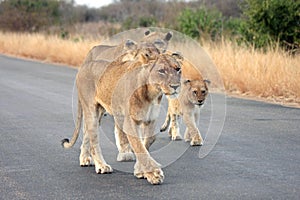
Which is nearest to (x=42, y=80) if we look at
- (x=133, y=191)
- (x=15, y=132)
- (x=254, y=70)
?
(x=254, y=70)

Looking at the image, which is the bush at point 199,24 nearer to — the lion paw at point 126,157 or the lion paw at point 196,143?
the lion paw at point 196,143

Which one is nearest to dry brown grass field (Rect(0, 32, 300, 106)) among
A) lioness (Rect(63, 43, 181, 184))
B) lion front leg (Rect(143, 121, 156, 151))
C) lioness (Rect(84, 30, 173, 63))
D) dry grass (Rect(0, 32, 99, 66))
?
lioness (Rect(84, 30, 173, 63))

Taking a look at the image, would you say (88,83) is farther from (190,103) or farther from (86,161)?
(190,103)

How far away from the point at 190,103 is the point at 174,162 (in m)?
1.38

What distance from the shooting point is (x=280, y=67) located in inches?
576

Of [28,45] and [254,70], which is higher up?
[254,70]

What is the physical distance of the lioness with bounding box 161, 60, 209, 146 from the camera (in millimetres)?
8888

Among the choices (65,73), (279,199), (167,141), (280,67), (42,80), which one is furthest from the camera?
(65,73)

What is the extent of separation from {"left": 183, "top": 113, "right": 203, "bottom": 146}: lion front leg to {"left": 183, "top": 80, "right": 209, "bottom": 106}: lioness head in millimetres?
188

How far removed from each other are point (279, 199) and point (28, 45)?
2729 cm

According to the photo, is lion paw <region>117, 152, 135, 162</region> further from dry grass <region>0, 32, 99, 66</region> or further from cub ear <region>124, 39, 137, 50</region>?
dry grass <region>0, 32, 99, 66</region>

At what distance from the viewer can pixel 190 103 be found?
896cm

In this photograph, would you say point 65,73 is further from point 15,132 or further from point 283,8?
point 15,132

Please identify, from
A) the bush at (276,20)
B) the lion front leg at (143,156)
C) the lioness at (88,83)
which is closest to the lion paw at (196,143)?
the lioness at (88,83)
